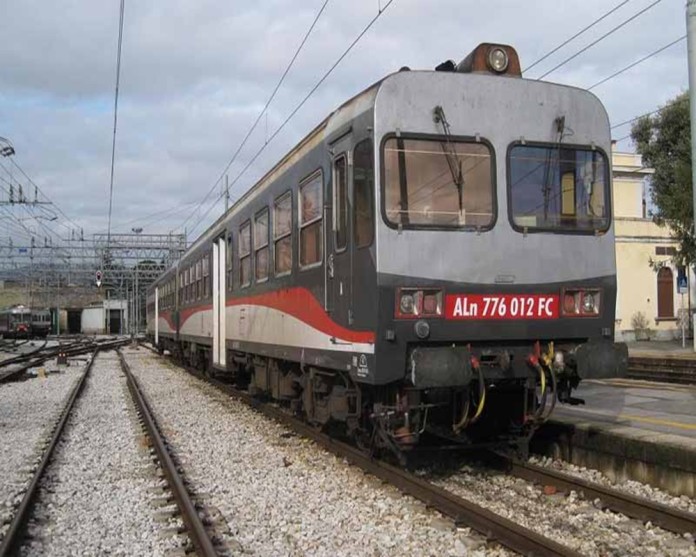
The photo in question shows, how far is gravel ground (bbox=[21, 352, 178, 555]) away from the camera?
18.6 feet

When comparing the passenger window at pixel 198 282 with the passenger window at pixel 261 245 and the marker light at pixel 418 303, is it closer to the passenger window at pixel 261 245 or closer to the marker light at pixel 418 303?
the passenger window at pixel 261 245

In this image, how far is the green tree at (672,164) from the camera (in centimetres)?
2430

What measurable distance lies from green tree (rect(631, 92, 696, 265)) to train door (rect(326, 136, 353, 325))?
1950 cm

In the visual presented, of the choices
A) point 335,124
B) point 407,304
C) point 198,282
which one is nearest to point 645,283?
point 198,282

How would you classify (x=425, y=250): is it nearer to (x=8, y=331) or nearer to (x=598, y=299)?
(x=598, y=299)

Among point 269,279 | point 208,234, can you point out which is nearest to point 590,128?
point 269,279

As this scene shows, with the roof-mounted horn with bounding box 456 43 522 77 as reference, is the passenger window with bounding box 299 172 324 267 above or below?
below

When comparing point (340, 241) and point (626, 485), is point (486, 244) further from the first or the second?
point (626, 485)

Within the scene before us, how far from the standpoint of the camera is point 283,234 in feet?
31.1

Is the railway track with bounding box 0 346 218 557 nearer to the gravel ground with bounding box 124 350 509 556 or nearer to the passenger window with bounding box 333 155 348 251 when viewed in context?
the gravel ground with bounding box 124 350 509 556

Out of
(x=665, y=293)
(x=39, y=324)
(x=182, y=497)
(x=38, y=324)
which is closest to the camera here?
(x=182, y=497)

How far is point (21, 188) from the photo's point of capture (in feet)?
100

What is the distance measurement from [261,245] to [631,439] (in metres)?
5.63

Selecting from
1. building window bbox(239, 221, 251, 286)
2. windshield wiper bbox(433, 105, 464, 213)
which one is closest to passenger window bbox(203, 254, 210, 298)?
building window bbox(239, 221, 251, 286)
